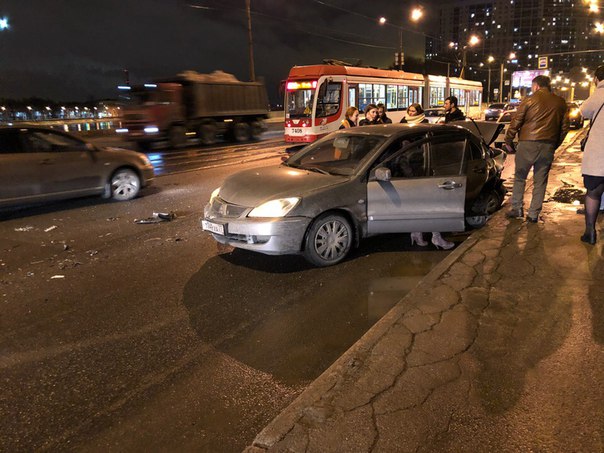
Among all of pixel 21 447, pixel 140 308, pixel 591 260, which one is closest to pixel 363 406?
pixel 21 447

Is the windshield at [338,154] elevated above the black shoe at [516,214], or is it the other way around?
the windshield at [338,154]

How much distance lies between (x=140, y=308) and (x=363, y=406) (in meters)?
2.57

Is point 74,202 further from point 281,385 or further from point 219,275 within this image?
point 281,385

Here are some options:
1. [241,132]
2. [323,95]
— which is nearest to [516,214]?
[323,95]

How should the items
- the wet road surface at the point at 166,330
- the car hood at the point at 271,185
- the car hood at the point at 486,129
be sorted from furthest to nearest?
the car hood at the point at 486,129 → the car hood at the point at 271,185 → the wet road surface at the point at 166,330

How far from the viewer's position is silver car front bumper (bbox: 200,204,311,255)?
495cm

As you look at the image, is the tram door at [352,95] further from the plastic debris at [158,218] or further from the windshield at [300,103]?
the plastic debris at [158,218]

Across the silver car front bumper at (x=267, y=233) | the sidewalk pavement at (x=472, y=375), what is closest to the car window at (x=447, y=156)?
the sidewalk pavement at (x=472, y=375)

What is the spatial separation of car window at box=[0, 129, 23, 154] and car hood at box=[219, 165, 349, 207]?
4590mm

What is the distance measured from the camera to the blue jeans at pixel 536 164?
20.9 feet

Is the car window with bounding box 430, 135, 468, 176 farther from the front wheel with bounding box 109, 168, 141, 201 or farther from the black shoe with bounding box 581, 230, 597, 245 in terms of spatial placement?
the front wheel with bounding box 109, 168, 141, 201

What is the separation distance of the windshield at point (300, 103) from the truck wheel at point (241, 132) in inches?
268

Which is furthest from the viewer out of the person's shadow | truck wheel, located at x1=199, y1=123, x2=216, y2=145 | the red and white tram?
truck wheel, located at x1=199, y1=123, x2=216, y2=145

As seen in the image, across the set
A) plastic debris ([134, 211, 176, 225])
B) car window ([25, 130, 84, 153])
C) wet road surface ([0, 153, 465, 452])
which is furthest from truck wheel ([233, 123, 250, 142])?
wet road surface ([0, 153, 465, 452])
